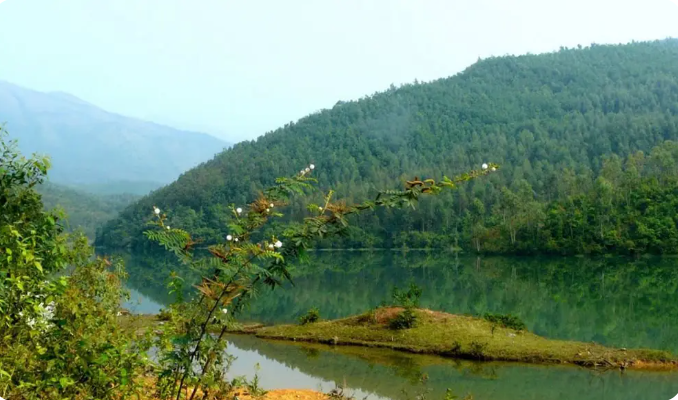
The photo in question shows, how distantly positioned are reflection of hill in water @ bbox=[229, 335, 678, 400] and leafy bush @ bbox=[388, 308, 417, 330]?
1.38m

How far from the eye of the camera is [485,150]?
303 feet

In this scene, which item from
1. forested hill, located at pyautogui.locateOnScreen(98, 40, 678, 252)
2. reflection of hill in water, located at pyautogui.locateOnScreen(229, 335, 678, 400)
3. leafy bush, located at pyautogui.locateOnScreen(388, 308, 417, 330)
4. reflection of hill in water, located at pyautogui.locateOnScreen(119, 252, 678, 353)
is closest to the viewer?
Result: reflection of hill in water, located at pyautogui.locateOnScreen(229, 335, 678, 400)

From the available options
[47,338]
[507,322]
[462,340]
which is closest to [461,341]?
[462,340]

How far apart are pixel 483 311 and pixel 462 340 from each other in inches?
302

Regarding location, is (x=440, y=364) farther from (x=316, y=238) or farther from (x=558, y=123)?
(x=558, y=123)

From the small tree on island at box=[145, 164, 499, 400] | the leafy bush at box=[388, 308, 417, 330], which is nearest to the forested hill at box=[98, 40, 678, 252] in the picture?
the leafy bush at box=[388, 308, 417, 330]

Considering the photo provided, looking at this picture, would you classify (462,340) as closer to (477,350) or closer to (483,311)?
(477,350)

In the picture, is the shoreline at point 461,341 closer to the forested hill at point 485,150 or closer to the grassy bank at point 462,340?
the grassy bank at point 462,340

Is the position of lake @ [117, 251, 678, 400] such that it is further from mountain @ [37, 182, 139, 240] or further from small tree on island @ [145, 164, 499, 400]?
mountain @ [37, 182, 139, 240]

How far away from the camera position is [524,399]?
10.3 metres

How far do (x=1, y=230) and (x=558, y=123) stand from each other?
104 metres

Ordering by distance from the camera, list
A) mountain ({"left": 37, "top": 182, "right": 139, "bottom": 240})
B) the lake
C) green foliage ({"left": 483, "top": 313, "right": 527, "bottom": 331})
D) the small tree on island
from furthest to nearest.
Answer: mountain ({"left": 37, "top": 182, "right": 139, "bottom": 240}) < green foliage ({"left": 483, "top": 313, "right": 527, "bottom": 331}) < the lake < the small tree on island

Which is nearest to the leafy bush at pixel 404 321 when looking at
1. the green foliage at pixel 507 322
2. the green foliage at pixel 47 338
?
the green foliage at pixel 507 322

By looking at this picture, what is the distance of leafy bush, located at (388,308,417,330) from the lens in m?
15.4
